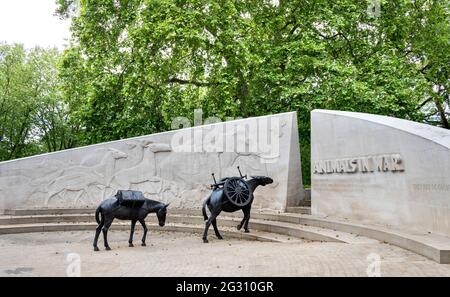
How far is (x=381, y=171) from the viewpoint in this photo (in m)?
10.7

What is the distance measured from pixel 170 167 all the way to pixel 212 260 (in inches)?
334

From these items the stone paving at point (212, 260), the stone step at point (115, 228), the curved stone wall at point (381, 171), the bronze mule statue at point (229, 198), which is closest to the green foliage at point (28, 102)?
the stone step at point (115, 228)

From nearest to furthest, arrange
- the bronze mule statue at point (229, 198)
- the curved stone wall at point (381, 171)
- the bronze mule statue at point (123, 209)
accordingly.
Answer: the curved stone wall at point (381, 171)
the bronze mule statue at point (123, 209)
the bronze mule statue at point (229, 198)

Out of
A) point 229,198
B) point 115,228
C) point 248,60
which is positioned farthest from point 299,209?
point 248,60

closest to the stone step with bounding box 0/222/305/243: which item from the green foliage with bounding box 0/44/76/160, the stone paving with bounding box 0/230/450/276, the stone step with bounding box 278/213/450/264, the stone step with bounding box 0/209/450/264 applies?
the stone step with bounding box 0/209/450/264

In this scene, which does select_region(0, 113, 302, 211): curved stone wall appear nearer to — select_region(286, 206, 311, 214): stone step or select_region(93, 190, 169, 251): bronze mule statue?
select_region(286, 206, 311, 214): stone step

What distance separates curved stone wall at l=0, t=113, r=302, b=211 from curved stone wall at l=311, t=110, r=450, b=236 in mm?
1286

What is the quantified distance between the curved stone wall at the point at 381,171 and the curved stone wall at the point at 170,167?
129 cm

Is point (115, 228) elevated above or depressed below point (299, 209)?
below

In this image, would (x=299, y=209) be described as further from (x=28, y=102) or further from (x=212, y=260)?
(x=28, y=102)

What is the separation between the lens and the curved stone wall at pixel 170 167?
14.3 m

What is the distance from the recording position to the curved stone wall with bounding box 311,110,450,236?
9.02m

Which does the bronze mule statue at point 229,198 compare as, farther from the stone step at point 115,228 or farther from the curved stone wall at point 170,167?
the curved stone wall at point 170,167

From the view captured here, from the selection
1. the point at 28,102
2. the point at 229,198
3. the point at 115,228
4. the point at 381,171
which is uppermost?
the point at 28,102
